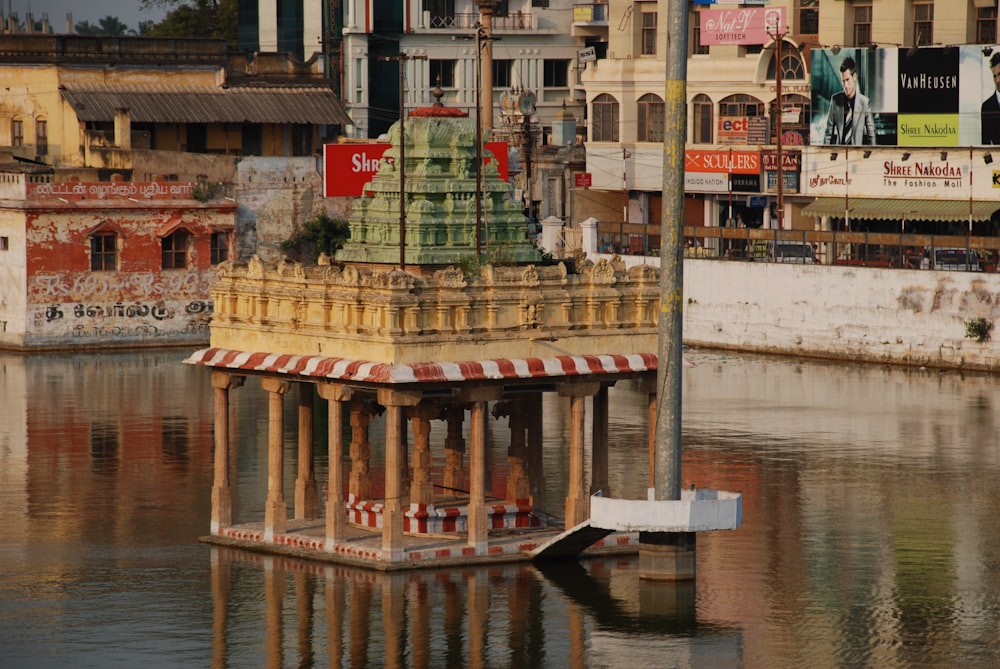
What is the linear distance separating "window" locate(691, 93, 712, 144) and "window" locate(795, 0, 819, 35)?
457 centimetres

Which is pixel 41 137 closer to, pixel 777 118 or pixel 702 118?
pixel 702 118

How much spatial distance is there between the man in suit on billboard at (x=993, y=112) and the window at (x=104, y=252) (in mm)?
29038

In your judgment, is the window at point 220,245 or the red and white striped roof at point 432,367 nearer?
the red and white striped roof at point 432,367

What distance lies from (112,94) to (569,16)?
82.7 feet

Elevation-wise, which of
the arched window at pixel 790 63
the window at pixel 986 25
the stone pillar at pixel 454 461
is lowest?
the stone pillar at pixel 454 461

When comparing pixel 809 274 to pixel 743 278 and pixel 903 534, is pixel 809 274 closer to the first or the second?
pixel 743 278

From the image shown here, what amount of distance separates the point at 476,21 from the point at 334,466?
212 ft

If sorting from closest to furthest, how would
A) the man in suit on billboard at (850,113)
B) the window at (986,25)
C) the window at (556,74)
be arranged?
the window at (986,25)
the man in suit on billboard at (850,113)
the window at (556,74)

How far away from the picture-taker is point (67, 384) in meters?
60.9

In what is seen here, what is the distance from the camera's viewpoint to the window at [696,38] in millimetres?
84812

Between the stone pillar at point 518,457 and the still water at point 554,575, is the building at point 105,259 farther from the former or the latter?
the stone pillar at point 518,457

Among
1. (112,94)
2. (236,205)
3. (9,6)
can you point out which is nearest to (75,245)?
(236,205)

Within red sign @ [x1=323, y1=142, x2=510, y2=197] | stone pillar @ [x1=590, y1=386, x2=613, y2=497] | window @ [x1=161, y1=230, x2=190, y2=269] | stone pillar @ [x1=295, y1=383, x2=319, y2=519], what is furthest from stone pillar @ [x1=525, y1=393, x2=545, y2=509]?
window @ [x1=161, y1=230, x2=190, y2=269]

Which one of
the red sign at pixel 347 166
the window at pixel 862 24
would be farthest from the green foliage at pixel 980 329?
the window at pixel 862 24
